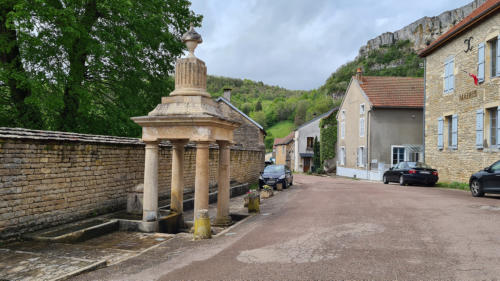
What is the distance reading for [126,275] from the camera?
17.0ft

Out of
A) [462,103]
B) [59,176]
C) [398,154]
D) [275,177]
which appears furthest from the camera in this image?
[398,154]

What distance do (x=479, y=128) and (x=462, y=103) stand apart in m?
2.28

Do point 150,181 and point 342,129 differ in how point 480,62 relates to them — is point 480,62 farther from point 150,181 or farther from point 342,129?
point 342,129

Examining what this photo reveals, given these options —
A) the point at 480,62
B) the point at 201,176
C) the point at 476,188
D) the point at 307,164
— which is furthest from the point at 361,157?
the point at 201,176

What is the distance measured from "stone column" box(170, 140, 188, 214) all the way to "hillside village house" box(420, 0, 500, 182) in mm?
13952

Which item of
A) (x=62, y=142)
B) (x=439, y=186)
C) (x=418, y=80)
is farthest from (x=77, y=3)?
(x=418, y=80)

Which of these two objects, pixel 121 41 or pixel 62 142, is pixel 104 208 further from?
pixel 121 41

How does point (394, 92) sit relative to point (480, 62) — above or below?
above

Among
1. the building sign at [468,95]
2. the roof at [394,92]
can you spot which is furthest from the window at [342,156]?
the building sign at [468,95]

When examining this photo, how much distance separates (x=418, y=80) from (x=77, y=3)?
1117 inches

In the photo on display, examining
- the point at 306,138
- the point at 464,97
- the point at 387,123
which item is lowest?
the point at 306,138

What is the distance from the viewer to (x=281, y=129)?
3839 inches

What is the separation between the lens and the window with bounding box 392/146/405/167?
96.3ft

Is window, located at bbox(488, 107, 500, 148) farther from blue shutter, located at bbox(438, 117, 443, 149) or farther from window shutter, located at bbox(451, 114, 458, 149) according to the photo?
blue shutter, located at bbox(438, 117, 443, 149)
